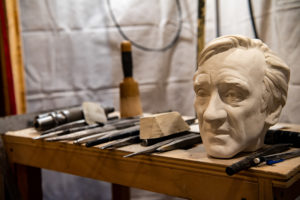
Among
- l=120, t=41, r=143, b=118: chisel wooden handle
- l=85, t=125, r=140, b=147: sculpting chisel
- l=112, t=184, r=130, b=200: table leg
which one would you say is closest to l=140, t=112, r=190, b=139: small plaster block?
l=85, t=125, r=140, b=147: sculpting chisel

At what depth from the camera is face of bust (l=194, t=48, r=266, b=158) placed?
78 cm

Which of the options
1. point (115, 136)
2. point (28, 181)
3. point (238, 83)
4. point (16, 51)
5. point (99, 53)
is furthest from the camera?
point (99, 53)

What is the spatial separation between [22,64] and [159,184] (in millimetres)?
1159

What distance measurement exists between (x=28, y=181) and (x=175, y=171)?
0.74 m

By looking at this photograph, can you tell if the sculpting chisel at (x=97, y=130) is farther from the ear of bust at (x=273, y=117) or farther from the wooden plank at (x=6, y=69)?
the wooden plank at (x=6, y=69)

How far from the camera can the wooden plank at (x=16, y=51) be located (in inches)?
66.2

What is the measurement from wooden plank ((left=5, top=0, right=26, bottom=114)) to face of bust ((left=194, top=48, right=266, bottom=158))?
1.22 metres

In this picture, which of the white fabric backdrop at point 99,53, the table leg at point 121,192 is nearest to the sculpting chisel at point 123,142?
the table leg at point 121,192

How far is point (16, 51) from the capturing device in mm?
1712

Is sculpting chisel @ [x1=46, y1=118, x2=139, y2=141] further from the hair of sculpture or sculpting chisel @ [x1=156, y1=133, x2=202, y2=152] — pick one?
the hair of sculpture

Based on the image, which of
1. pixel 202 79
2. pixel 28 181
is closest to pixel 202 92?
pixel 202 79

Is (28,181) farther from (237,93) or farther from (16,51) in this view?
(237,93)

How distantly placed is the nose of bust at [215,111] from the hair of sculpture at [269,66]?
4.1 inches

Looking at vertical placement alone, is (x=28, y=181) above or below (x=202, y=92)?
below
